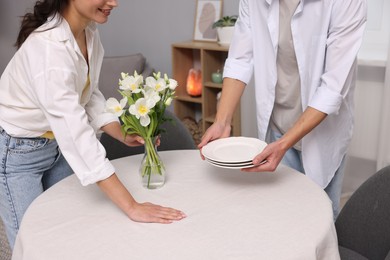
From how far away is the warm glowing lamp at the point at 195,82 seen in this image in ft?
12.8

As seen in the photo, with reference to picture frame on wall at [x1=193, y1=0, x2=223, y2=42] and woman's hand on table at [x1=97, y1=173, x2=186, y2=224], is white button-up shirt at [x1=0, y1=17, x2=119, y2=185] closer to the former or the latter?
woman's hand on table at [x1=97, y1=173, x2=186, y2=224]

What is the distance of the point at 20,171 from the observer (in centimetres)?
162

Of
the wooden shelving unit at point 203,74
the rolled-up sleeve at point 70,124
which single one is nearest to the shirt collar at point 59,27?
the rolled-up sleeve at point 70,124

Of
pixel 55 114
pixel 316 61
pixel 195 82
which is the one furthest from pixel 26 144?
pixel 195 82

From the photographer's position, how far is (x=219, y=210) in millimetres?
1435

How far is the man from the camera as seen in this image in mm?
1679

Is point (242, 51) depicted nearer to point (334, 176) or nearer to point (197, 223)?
point (334, 176)

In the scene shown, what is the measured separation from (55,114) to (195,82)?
2.59 metres

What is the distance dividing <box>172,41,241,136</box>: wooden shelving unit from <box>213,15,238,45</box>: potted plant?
0.22 ft

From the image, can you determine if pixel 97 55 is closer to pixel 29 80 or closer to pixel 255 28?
pixel 29 80

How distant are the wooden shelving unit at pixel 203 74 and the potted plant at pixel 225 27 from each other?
0.07 m

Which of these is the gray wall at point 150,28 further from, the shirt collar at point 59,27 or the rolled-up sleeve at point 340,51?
the shirt collar at point 59,27

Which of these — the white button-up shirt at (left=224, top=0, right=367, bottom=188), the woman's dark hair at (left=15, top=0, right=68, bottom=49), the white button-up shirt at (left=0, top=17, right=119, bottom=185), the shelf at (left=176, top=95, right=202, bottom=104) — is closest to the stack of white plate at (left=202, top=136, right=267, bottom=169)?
the white button-up shirt at (left=224, top=0, right=367, bottom=188)

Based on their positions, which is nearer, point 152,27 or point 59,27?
point 59,27
